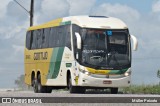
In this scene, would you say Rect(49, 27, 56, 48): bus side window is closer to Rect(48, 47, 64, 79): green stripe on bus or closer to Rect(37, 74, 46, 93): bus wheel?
Rect(48, 47, 64, 79): green stripe on bus

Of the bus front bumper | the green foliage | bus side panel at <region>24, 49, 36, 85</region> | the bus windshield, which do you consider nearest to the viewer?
the bus front bumper

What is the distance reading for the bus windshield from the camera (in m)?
31.5

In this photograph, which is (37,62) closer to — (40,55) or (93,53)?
(40,55)

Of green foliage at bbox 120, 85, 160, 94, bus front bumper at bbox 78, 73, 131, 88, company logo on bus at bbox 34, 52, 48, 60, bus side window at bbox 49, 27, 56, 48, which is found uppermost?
bus side window at bbox 49, 27, 56, 48

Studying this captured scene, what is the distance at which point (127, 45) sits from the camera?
31.9 metres

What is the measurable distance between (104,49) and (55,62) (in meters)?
4.05

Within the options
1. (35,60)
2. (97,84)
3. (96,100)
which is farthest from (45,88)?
(96,100)

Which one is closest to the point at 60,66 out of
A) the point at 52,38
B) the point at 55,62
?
the point at 55,62

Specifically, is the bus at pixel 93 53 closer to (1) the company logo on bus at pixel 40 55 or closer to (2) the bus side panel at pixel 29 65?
(1) the company logo on bus at pixel 40 55

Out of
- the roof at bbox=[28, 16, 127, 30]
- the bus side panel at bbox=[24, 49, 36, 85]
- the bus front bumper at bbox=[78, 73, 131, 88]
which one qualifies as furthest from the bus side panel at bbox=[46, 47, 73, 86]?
the bus side panel at bbox=[24, 49, 36, 85]

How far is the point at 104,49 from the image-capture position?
103 feet

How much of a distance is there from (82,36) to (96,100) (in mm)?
14962

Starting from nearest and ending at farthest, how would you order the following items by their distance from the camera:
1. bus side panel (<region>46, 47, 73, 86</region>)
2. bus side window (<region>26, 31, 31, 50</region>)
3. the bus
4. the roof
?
the bus → the roof → bus side panel (<region>46, 47, 73, 86</region>) → bus side window (<region>26, 31, 31, 50</region>)

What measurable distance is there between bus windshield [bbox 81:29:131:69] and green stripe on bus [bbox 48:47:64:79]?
2.22 m
